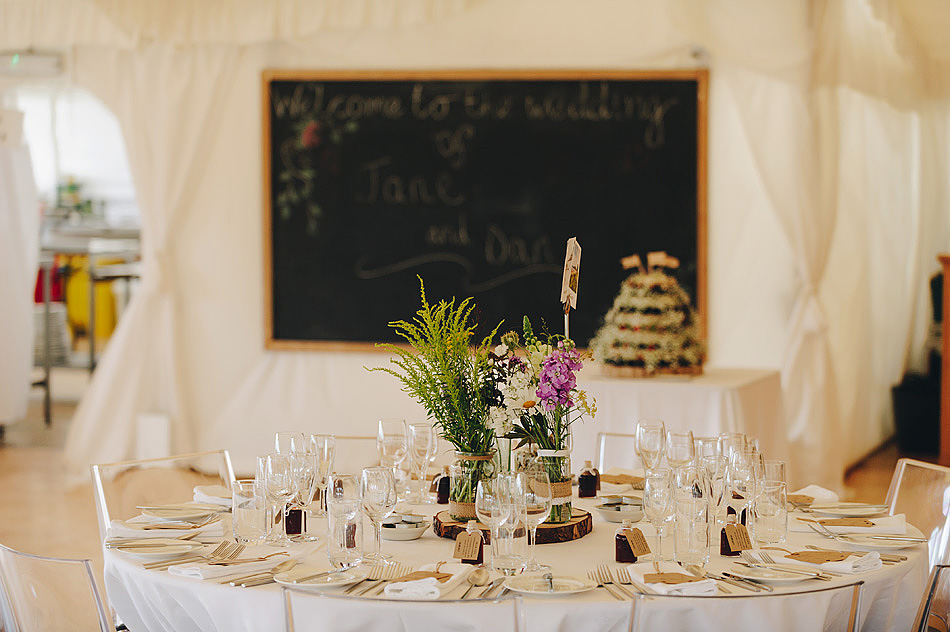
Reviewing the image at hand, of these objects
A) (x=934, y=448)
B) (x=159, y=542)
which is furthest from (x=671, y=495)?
(x=934, y=448)

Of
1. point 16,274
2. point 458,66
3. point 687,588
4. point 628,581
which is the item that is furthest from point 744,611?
point 16,274

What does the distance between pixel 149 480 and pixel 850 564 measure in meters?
2.10

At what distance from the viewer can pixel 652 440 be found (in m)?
2.92

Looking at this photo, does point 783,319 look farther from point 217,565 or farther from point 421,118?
point 217,565

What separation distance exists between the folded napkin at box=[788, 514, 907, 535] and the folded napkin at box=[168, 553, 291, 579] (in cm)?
135

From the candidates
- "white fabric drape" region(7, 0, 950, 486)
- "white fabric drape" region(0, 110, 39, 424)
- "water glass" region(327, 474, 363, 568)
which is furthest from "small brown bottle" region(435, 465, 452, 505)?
"white fabric drape" region(0, 110, 39, 424)

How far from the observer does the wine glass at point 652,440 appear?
9.57ft

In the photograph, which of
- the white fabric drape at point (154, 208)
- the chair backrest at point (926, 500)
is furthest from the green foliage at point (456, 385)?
the white fabric drape at point (154, 208)

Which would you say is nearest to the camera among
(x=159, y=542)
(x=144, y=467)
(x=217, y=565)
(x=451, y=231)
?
(x=217, y=565)

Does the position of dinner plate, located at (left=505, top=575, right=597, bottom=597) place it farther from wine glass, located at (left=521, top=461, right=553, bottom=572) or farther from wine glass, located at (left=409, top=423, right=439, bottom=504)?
wine glass, located at (left=409, top=423, right=439, bottom=504)

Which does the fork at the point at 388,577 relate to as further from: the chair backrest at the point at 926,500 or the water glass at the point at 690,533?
the chair backrest at the point at 926,500

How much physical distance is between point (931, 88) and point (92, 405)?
627 cm

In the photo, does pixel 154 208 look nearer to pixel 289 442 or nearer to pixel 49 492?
pixel 49 492

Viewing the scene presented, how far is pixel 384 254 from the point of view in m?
6.65
